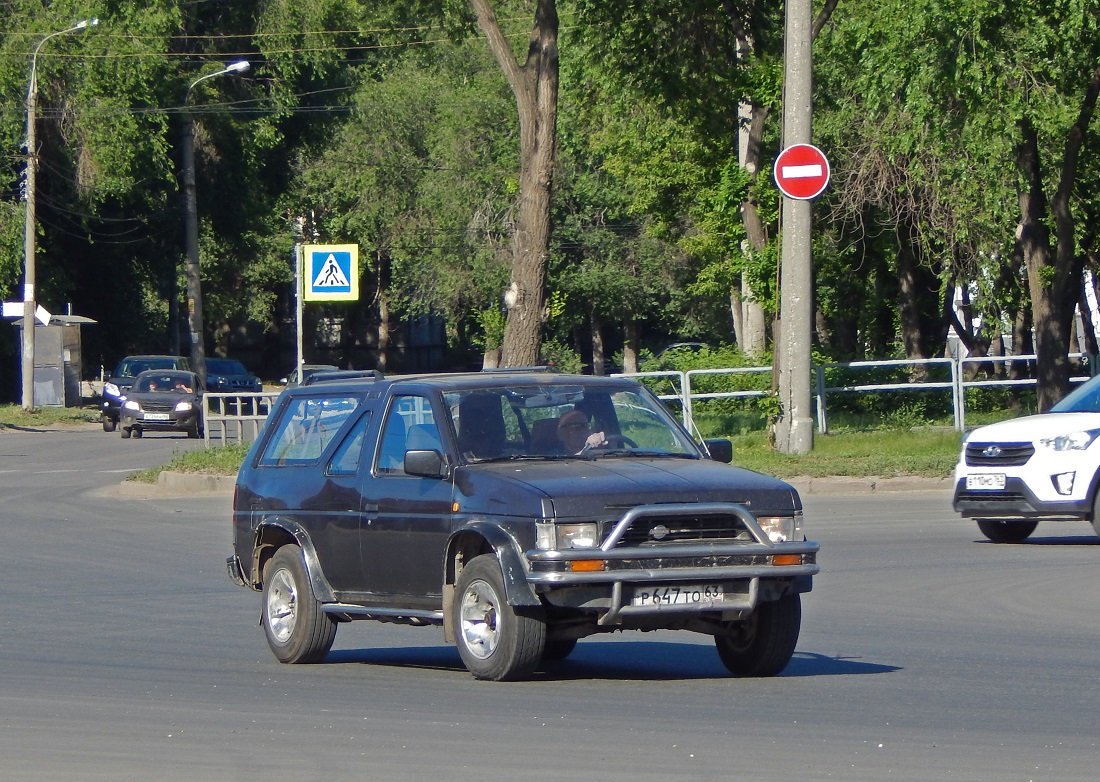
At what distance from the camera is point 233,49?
56.9 m

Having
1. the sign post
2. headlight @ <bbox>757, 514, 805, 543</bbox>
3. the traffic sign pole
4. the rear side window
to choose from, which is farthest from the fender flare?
the traffic sign pole

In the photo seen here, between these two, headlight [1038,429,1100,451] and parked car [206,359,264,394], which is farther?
parked car [206,359,264,394]

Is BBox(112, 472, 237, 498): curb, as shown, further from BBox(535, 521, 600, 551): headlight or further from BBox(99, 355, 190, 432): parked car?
BBox(99, 355, 190, 432): parked car

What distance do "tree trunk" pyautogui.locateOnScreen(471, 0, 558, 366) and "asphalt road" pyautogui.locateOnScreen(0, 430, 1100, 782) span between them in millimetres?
11017

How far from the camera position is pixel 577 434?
9117mm

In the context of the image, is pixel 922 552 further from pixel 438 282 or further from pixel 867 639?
pixel 438 282

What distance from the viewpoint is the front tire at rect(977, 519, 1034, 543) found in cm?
1622

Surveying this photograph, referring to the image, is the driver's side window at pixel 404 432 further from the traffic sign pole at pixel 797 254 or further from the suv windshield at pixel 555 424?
the traffic sign pole at pixel 797 254

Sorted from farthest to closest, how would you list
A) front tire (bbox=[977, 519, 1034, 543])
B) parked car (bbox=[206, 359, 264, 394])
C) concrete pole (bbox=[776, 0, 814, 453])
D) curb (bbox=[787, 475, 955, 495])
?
parked car (bbox=[206, 359, 264, 394])
concrete pole (bbox=[776, 0, 814, 453])
curb (bbox=[787, 475, 955, 495])
front tire (bbox=[977, 519, 1034, 543])

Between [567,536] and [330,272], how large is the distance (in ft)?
50.6

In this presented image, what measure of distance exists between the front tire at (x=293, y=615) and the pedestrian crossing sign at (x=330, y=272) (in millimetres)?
13082

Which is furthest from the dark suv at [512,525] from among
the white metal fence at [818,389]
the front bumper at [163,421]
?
the front bumper at [163,421]

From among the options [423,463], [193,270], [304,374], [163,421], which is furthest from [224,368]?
[423,463]

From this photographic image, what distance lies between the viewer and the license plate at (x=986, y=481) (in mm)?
15539
